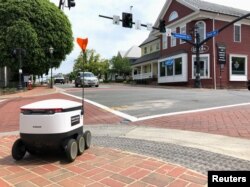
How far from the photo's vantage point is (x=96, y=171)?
4.84 metres

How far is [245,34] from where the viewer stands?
112ft

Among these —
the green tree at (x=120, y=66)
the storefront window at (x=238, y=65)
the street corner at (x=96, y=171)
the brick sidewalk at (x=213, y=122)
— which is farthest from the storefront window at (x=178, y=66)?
the street corner at (x=96, y=171)

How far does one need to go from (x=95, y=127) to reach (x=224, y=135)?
360 cm

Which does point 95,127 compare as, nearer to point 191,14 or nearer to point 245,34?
point 191,14

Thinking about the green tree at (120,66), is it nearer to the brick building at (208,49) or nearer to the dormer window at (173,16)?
the dormer window at (173,16)

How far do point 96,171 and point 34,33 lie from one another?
2629cm


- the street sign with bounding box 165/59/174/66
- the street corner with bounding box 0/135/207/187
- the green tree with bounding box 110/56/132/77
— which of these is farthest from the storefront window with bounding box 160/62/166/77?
the street corner with bounding box 0/135/207/187

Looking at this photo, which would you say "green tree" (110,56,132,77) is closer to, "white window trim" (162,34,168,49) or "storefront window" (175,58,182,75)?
"white window trim" (162,34,168,49)

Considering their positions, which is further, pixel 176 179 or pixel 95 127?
pixel 95 127

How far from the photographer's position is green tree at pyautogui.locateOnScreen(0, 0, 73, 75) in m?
28.5

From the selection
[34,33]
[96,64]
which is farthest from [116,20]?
[96,64]

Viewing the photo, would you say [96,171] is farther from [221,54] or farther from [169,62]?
[169,62]

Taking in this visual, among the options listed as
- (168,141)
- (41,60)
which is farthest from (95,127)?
(41,60)

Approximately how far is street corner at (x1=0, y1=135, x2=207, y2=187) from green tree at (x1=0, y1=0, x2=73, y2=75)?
2459 centimetres
